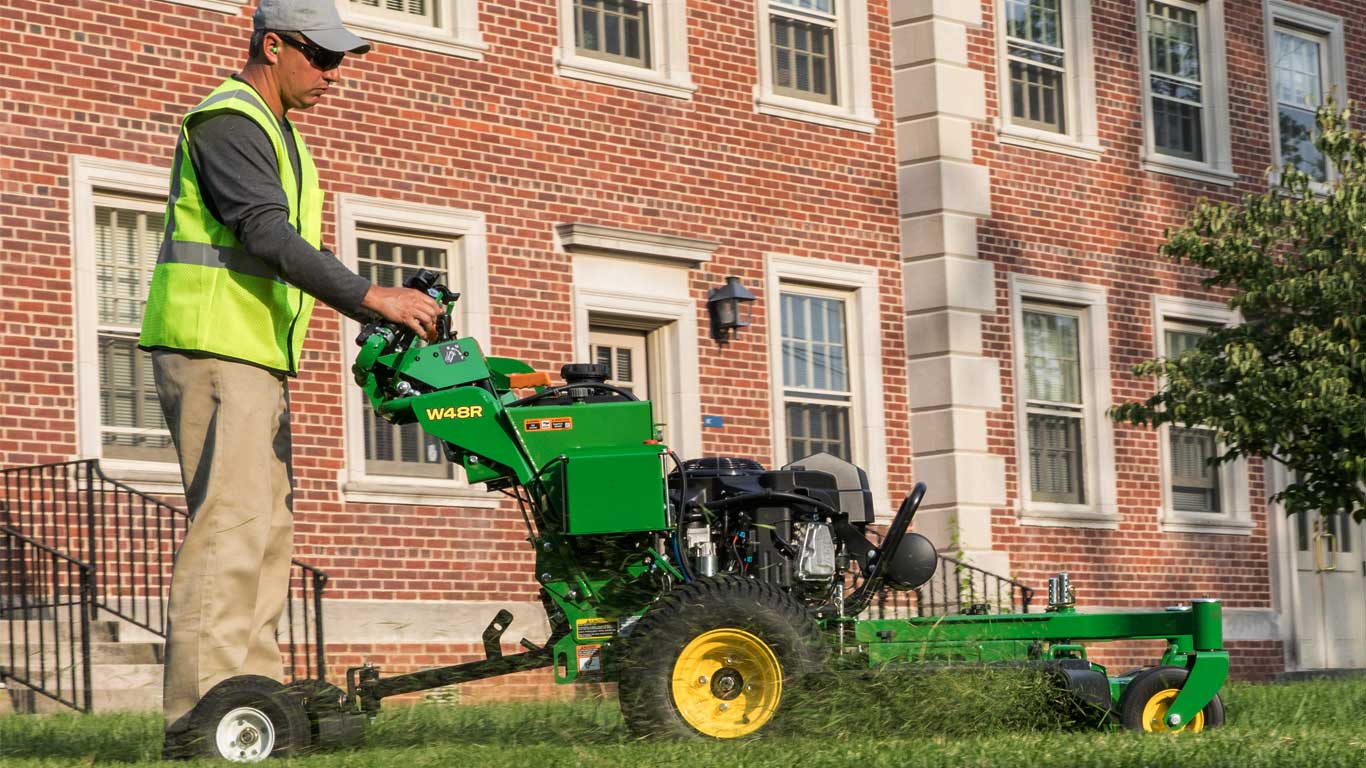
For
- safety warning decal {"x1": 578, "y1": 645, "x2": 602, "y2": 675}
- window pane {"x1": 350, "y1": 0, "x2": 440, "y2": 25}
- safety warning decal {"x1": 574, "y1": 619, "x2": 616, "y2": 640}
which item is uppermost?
window pane {"x1": 350, "y1": 0, "x2": 440, "y2": 25}

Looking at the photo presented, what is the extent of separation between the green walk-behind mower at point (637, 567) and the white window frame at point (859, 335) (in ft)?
26.9

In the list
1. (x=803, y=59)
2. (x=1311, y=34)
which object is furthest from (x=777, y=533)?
(x=1311, y=34)

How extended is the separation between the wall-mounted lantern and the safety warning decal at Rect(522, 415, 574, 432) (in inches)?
322

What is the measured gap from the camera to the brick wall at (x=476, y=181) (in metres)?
11.8

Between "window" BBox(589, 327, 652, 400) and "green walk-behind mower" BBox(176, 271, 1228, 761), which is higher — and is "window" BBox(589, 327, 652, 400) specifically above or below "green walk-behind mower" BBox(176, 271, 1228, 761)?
above

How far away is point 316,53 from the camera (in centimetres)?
631

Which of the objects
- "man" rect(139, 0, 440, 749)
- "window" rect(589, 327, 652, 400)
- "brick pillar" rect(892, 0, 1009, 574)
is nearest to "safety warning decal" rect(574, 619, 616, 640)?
"man" rect(139, 0, 440, 749)

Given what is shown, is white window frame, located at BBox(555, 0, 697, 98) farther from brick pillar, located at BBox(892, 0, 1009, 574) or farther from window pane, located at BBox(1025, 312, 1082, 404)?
window pane, located at BBox(1025, 312, 1082, 404)

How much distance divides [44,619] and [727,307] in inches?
216

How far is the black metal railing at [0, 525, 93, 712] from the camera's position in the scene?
1080cm

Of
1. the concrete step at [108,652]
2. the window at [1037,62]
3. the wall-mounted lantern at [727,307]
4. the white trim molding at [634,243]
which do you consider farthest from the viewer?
the window at [1037,62]

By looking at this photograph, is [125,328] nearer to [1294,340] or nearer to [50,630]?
[50,630]

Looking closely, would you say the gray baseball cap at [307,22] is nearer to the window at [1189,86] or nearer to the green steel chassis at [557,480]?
the green steel chassis at [557,480]

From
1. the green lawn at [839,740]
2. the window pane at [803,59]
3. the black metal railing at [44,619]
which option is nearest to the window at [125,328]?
the black metal railing at [44,619]
